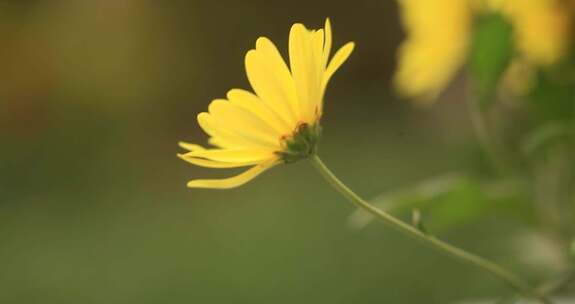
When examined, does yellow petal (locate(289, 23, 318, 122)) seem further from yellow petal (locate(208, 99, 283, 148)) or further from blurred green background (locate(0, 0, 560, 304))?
blurred green background (locate(0, 0, 560, 304))

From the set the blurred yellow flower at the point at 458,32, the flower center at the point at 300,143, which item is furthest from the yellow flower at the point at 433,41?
the flower center at the point at 300,143

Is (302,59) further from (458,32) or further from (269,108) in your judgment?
(458,32)

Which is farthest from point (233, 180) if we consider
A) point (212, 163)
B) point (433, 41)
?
point (433, 41)

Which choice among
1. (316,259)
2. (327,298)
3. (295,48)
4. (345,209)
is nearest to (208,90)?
(345,209)

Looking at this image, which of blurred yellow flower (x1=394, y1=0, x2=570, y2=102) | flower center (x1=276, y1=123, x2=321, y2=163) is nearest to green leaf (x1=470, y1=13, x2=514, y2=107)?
blurred yellow flower (x1=394, y1=0, x2=570, y2=102)

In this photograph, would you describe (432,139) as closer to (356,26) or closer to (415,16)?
(356,26)

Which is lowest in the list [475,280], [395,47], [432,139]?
[475,280]
